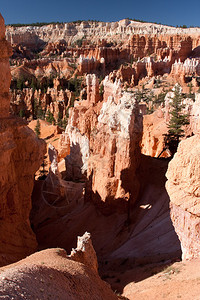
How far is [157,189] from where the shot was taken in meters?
13.9

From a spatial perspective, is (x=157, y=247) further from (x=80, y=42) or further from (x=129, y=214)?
(x=80, y=42)

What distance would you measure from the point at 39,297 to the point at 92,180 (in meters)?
10.7

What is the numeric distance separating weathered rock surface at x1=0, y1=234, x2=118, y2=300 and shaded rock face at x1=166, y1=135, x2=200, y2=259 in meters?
2.61

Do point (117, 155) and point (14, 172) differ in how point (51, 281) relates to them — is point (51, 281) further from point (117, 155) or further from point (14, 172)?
point (117, 155)

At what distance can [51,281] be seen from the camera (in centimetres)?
529

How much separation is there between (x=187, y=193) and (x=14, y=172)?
7.05 meters

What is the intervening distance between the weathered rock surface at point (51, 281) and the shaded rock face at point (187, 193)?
8.55 feet

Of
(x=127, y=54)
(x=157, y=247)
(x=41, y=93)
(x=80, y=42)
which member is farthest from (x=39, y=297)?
(x=80, y=42)

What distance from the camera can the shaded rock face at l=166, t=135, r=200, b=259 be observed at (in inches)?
284

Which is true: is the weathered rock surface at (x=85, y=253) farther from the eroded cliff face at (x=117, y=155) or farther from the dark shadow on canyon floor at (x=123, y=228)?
the eroded cliff face at (x=117, y=155)

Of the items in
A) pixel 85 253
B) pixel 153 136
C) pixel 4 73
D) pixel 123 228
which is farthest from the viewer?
pixel 153 136

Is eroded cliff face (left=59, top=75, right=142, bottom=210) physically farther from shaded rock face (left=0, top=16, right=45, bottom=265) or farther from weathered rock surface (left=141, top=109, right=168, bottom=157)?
weathered rock surface (left=141, top=109, right=168, bottom=157)

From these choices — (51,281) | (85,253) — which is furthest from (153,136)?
(51,281)

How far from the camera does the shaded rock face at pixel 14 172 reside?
33.6ft
